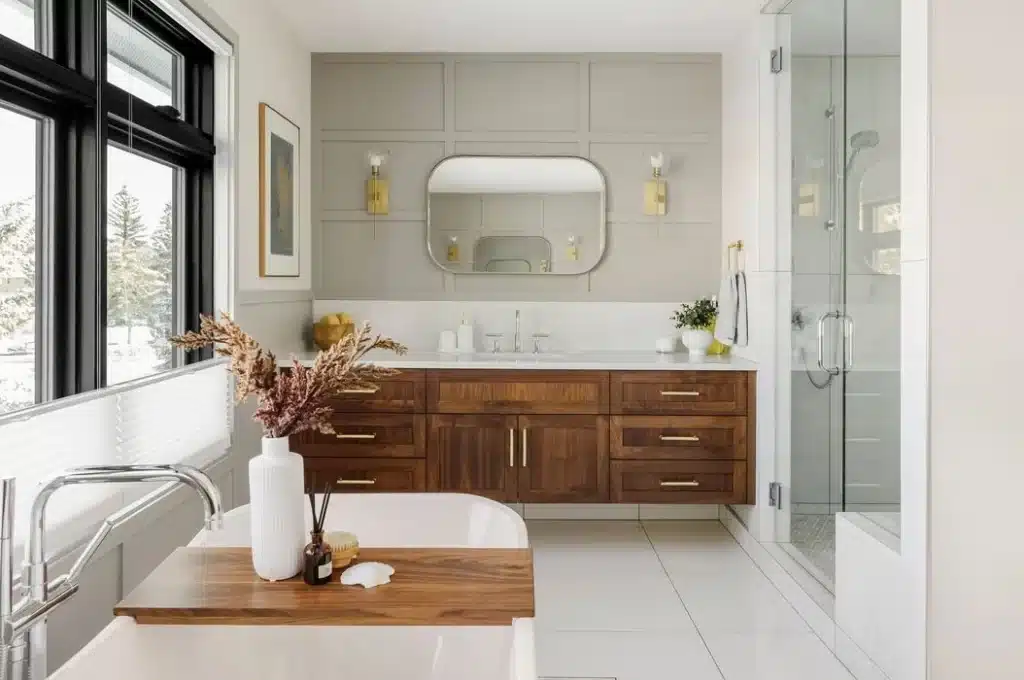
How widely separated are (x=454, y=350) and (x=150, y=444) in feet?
6.87

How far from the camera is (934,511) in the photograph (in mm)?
2240

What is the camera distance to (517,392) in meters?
4.09

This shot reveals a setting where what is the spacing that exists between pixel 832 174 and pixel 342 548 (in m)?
2.35

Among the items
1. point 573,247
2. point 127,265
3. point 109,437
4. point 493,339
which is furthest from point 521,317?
point 109,437

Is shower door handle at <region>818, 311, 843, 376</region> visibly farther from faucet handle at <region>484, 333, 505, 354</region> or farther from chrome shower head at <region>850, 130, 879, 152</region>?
faucet handle at <region>484, 333, 505, 354</region>

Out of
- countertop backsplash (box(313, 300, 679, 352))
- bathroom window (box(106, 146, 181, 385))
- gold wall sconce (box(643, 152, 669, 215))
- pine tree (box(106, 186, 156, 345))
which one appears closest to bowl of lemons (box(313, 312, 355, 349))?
countertop backsplash (box(313, 300, 679, 352))

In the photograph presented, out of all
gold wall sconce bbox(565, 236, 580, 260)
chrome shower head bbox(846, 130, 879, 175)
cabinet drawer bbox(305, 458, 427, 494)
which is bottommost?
cabinet drawer bbox(305, 458, 427, 494)

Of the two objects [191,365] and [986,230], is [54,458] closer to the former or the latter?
[191,365]

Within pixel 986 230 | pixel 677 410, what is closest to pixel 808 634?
pixel 677 410

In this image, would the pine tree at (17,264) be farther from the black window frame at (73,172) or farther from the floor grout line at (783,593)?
the floor grout line at (783,593)

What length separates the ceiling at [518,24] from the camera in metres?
3.95

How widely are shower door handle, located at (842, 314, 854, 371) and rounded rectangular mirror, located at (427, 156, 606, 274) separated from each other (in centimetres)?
183

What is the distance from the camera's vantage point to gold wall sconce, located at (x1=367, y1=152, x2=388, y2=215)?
468cm

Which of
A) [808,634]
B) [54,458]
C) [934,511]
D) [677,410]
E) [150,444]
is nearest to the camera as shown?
[54,458]
